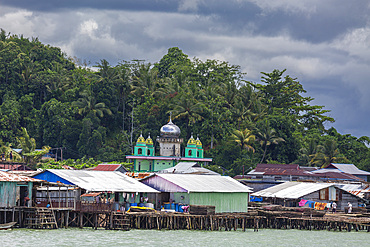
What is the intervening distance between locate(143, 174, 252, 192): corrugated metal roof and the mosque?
2957cm

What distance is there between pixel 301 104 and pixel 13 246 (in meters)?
84.5

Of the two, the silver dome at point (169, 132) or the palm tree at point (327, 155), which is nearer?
the silver dome at point (169, 132)

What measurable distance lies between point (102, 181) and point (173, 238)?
994 cm

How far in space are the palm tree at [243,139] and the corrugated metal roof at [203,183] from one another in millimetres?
38774

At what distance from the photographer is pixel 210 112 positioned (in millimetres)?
100438

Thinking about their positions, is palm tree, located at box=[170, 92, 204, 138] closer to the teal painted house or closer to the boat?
the teal painted house

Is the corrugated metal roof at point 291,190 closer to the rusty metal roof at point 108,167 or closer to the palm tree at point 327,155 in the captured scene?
the rusty metal roof at point 108,167

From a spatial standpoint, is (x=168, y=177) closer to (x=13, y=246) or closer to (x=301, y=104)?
(x=13, y=246)

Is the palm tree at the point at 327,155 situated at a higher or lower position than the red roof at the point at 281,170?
higher

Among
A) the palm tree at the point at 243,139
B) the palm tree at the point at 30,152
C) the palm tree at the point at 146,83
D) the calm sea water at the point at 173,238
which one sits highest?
the palm tree at the point at 146,83

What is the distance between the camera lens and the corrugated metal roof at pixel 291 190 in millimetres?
63213

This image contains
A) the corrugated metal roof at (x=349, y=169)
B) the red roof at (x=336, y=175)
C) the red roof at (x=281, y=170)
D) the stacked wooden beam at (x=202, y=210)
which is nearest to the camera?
the stacked wooden beam at (x=202, y=210)

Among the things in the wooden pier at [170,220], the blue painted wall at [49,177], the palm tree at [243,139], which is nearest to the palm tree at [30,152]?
the palm tree at [243,139]

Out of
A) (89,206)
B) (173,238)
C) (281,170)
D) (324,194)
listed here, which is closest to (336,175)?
(281,170)
